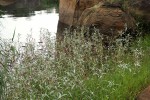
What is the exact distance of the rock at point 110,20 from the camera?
537 inches

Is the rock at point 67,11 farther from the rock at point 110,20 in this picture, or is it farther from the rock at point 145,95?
the rock at point 145,95

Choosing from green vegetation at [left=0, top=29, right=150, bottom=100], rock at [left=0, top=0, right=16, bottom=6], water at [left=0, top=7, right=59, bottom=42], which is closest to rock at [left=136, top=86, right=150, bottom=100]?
green vegetation at [left=0, top=29, right=150, bottom=100]

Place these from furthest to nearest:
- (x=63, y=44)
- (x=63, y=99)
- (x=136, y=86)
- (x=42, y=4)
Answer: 1. (x=42, y=4)
2. (x=63, y=44)
3. (x=136, y=86)
4. (x=63, y=99)

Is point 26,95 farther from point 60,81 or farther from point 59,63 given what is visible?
point 59,63

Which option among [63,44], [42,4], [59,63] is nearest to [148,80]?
[59,63]

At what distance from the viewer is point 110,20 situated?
13.9 meters

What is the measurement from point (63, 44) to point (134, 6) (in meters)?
4.16

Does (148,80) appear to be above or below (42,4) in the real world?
above

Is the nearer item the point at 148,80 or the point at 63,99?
the point at 63,99

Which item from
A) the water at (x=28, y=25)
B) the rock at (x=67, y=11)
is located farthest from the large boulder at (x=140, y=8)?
the rock at (x=67, y=11)

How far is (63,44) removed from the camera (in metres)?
11.4

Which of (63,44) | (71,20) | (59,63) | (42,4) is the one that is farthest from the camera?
(42,4)

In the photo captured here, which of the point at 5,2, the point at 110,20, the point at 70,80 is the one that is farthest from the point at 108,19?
the point at 5,2

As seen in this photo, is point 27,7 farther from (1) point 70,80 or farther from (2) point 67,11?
(1) point 70,80
